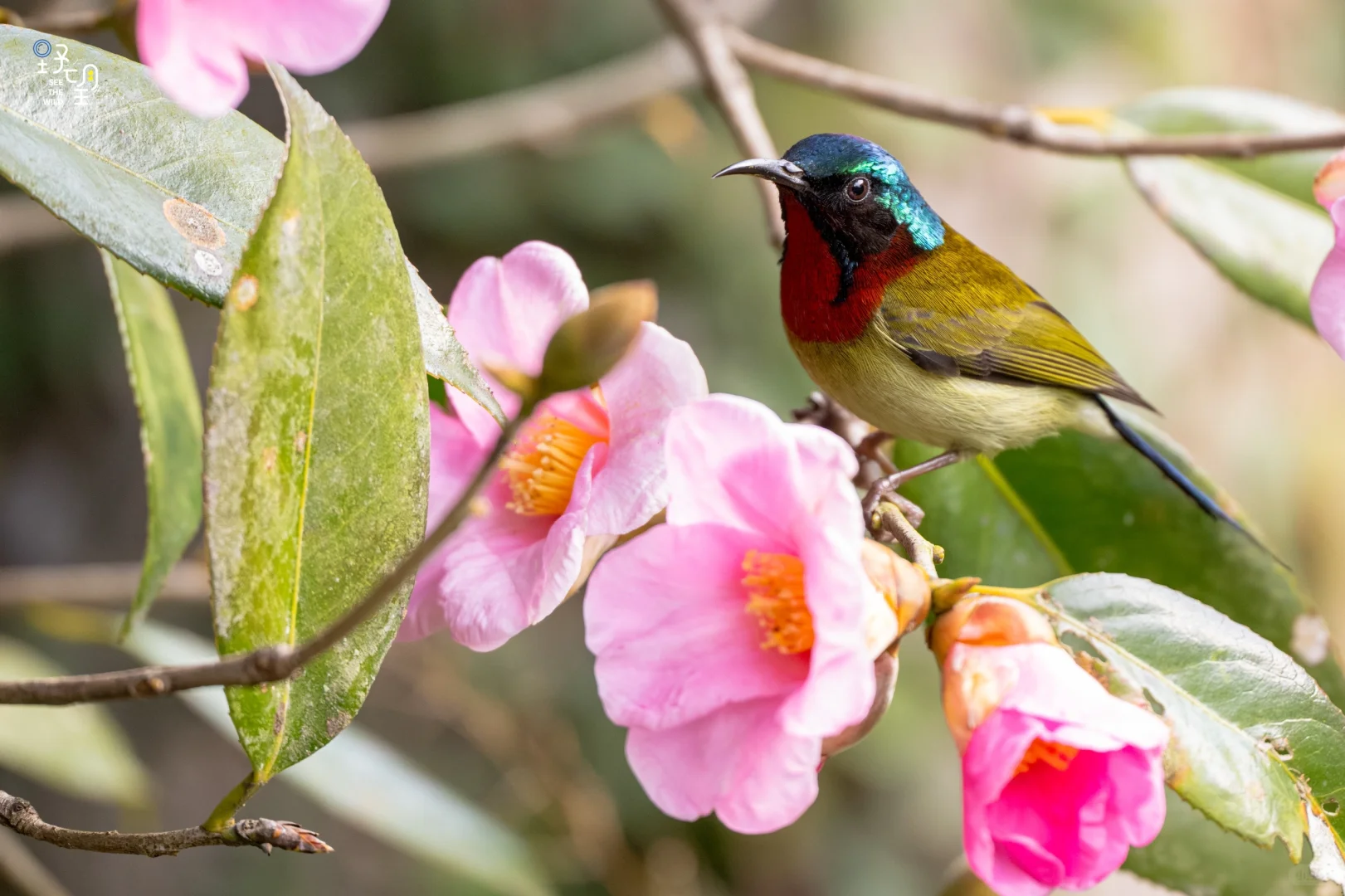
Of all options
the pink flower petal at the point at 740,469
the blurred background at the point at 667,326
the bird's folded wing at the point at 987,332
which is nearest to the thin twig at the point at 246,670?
the pink flower petal at the point at 740,469

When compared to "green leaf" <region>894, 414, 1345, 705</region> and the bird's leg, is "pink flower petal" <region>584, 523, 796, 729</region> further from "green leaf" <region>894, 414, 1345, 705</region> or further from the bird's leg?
"green leaf" <region>894, 414, 1345, 705</region>

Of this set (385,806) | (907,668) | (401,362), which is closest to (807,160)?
(401,362)

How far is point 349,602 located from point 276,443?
0.29ft

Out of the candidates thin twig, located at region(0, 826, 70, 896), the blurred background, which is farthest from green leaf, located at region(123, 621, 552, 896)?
the blurred background

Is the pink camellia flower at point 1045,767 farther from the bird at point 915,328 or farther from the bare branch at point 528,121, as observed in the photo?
the bare branch at point 528,121

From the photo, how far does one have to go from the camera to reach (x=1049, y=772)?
60 cm

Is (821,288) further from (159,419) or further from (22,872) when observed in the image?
(22,872)

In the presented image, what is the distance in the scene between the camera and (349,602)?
602 millimetres

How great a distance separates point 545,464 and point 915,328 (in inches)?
22.3

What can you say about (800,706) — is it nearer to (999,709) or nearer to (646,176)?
(999,709)

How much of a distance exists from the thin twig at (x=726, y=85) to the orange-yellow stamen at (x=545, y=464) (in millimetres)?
532

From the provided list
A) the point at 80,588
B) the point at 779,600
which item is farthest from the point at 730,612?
the point at 80,588

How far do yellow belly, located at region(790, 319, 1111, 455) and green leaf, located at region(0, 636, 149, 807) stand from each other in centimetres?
99

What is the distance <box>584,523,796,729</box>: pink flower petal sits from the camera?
23.9 inches
